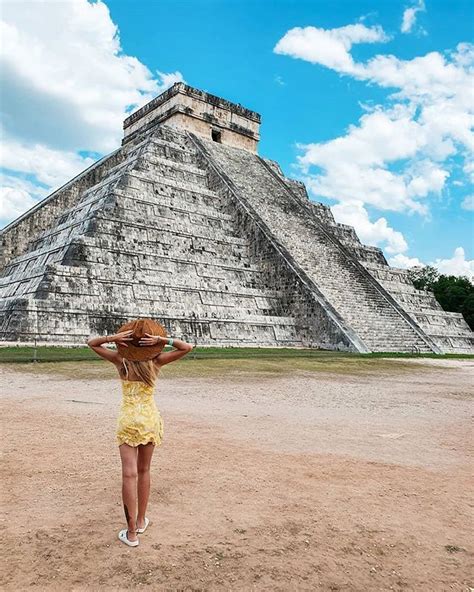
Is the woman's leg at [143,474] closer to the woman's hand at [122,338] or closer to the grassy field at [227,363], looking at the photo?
the woman's hand at [122,338]

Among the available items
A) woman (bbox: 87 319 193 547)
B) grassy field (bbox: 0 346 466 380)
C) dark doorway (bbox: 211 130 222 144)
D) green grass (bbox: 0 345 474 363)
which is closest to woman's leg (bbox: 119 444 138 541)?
woman (bbox: 87 319 193 547)

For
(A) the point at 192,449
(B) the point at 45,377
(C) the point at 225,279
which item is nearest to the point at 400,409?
(A) the point at 192,449

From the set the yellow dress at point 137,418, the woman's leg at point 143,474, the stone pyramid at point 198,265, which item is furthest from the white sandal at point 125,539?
the stone pyramid at point 198,265

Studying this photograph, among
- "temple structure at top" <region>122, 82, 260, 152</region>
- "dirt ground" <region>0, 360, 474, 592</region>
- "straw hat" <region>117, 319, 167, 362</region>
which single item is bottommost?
"dirt ground" <region>0, 360, 474, 592</region>

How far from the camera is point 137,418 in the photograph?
3.05 metres

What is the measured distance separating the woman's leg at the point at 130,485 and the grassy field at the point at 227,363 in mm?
6260

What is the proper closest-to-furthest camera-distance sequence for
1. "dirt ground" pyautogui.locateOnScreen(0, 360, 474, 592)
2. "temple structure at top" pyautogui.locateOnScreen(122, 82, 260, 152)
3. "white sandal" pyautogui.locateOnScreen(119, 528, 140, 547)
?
"dirt ground" pyautogui.locateOnScreen(0, 360, 474, 592) < "white sandal" pyautogui.locateOnScreen(119, 528, 140, 547) < "temple structure at top" pyautogui.locateOnScreen(122, 82, 260, 152)

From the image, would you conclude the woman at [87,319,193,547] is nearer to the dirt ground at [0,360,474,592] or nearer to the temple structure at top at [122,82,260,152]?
the dirt ground at [0,360,474,592]

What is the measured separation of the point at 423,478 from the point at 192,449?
1.99 m

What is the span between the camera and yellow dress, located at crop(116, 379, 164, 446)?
3.03 metres

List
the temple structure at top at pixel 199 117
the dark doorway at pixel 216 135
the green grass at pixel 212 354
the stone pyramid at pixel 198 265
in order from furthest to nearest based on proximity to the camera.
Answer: the dark doorway at pixel 216 135
the temple structure at top at pixel 199 117
the stone pyramid at pixel 198 265
the green grass at pixel 212 354

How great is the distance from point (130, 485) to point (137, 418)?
37 centimetres

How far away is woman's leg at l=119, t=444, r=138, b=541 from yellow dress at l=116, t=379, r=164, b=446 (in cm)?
5

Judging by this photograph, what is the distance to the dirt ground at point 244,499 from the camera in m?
2.63
